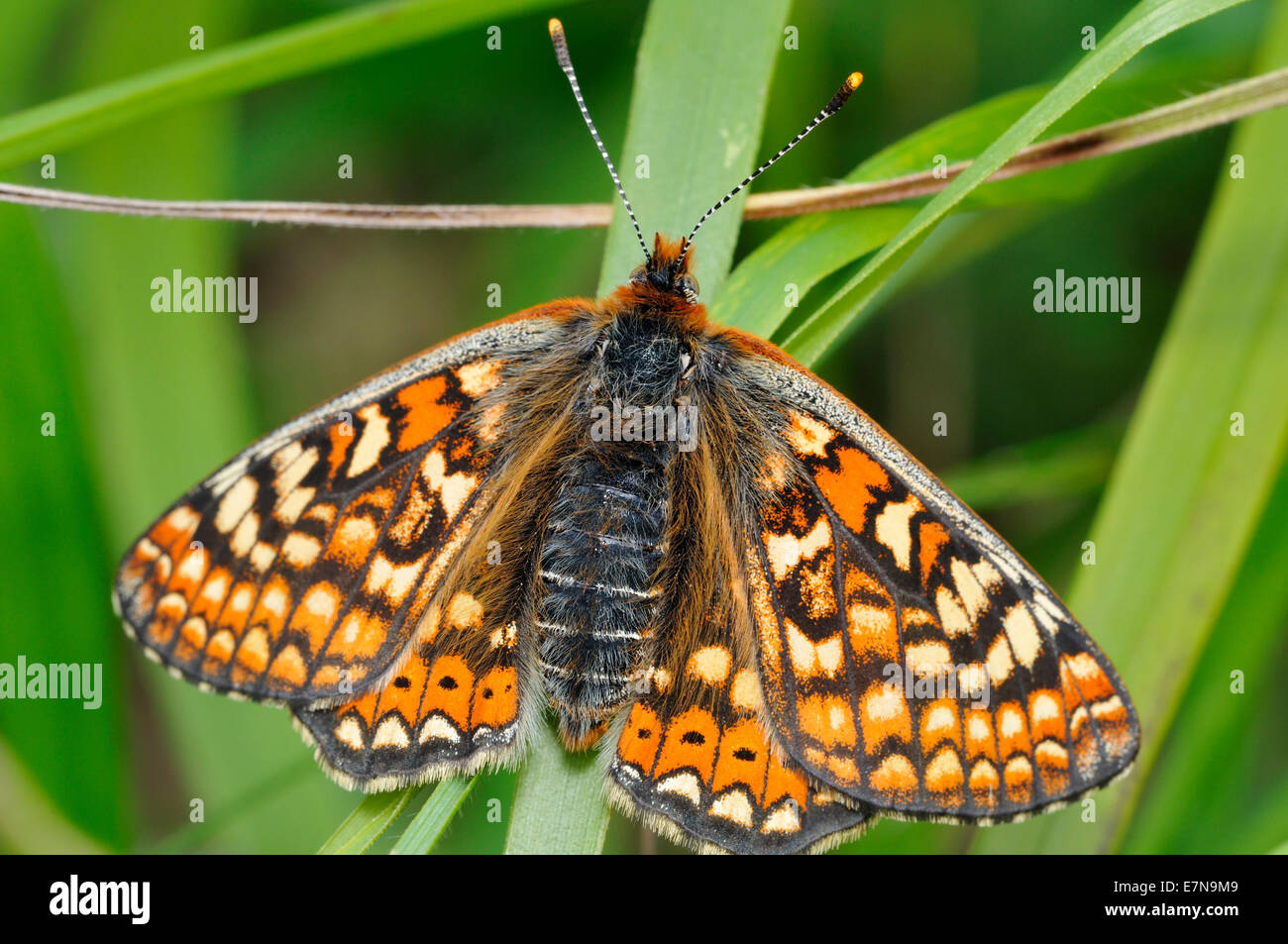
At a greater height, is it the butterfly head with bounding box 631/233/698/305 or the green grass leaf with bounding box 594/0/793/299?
the green grass leaf with bounding box 594/0/793/299

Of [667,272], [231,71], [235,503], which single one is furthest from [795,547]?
[231,71]

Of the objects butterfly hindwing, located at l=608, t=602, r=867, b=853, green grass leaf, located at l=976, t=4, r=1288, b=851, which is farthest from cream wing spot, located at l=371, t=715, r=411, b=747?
green grass leaf, located at l=976, t=4, r=1288, b=851

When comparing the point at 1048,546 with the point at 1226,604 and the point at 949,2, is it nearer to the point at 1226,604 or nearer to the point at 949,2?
the point at 1226,604

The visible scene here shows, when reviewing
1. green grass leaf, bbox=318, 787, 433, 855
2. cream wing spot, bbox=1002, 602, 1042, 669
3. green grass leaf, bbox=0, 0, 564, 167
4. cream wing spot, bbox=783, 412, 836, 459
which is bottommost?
green grass leaf, bbox=318, 787, 433, 855

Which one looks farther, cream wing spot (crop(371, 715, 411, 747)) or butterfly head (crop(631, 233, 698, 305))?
butterfly head (crop(631, 233, 698, 305))

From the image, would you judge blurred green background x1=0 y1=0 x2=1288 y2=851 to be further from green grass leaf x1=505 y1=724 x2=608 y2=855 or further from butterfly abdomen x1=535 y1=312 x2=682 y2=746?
green grass leaf x1=505 y1=724 x2=608 y2=855

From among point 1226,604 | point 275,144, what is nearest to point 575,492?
point 1226,604
